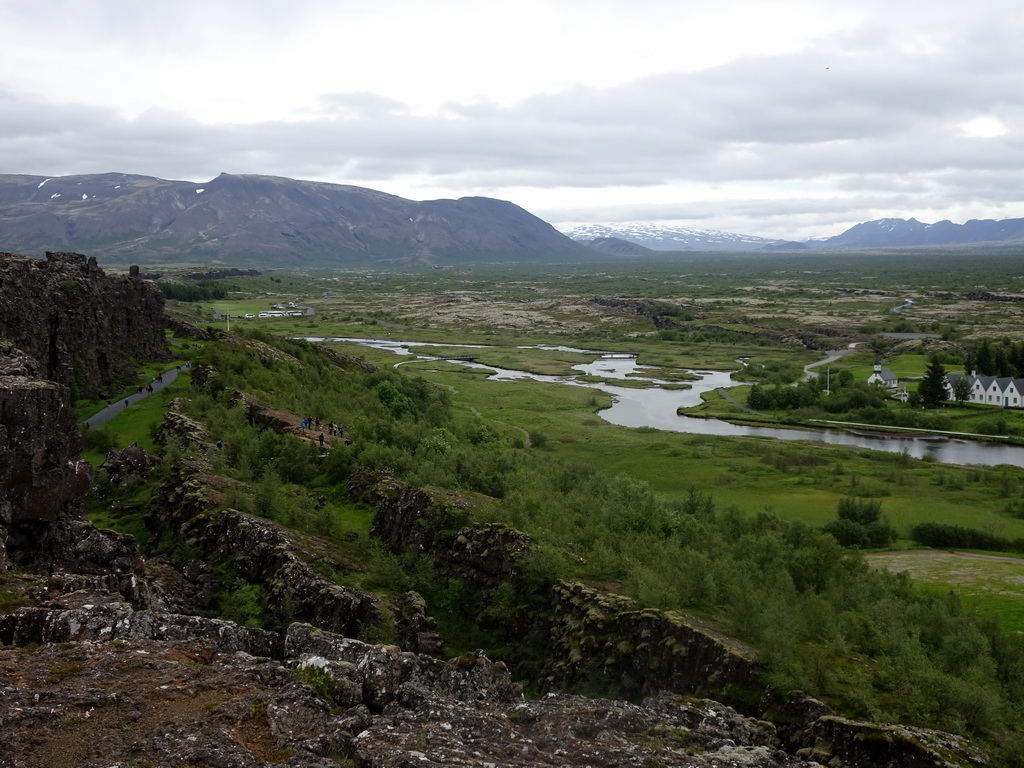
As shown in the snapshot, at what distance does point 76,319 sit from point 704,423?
7540cm

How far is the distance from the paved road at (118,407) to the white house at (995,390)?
10901 cm

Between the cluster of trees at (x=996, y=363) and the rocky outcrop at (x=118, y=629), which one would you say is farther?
the cluster of trees at (x=996, y=363)

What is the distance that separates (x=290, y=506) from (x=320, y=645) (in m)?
17.0

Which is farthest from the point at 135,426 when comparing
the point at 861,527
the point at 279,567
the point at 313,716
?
the point at 861,527

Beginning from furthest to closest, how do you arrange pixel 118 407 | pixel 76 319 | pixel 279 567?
pixel 76 319
pixel 118 407
pixel 279 567

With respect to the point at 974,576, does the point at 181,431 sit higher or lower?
higher

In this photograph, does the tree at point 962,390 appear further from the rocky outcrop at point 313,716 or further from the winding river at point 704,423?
the rocky outcrop at point 313,716

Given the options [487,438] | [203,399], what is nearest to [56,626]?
[203,399]

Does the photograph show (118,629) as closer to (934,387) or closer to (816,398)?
(816,398)

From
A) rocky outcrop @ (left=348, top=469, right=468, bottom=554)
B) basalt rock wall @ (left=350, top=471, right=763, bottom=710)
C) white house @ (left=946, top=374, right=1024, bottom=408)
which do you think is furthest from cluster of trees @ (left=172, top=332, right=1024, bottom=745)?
white house @ (left=946, top=374, right=1024, bottom=408)

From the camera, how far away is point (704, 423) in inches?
4070

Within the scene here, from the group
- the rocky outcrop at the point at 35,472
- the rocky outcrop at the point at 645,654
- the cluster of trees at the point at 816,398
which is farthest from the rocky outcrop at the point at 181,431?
the cluster of trees at the point at 816,398

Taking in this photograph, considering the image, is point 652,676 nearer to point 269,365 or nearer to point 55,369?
point 55,369

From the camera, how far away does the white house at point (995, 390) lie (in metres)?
112
